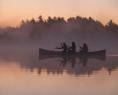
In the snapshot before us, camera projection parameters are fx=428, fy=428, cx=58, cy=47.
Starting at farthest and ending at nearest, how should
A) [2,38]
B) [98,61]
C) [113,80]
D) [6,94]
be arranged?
[98,61] < [2,38] < [113,80] < [6,94]

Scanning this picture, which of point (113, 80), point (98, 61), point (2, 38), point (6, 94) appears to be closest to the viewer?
point (6, 94)

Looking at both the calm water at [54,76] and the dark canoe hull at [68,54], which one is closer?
the calm water at [54,76]

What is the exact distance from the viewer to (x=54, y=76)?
6277 millimetres

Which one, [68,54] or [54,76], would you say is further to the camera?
[68,54]

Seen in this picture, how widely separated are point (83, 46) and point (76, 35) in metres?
0.28

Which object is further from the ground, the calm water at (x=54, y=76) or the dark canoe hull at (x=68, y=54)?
the dark canoe hull at (x=68, y=54)

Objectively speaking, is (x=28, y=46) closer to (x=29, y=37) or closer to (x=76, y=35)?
(x=29, y=37)

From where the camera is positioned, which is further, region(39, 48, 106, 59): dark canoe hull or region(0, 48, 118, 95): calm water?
region(39, 48, 106, 59): dark canoe hull

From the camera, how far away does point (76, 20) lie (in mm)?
8047

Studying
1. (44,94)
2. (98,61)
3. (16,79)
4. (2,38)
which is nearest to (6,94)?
(44,94)

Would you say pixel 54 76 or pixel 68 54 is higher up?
pixel 68 54

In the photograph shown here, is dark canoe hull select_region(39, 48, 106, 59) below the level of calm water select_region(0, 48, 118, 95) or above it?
above

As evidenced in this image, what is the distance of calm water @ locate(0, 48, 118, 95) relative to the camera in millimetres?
4965

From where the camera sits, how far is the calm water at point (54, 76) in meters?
4.96
